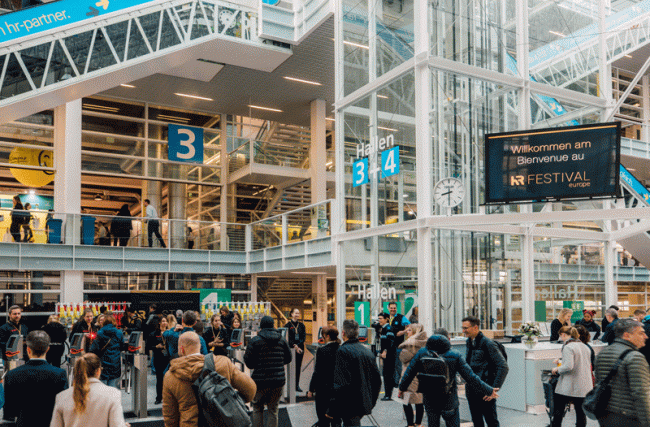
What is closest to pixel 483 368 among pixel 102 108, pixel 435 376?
pixel 435 376

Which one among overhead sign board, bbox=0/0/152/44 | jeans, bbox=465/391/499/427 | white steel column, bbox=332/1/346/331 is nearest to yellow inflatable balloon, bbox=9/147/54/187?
overhead sign board, bbox=0/0/152/44

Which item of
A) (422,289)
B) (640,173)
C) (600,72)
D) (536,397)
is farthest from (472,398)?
(640,173)

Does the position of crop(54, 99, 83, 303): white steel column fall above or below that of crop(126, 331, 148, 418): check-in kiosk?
above

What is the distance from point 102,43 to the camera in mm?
15250

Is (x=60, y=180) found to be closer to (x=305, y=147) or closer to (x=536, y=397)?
(x=305, y=147)

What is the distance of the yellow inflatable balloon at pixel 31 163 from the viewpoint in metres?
21.0

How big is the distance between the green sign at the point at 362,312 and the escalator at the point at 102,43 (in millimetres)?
8322

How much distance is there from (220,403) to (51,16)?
12.9m

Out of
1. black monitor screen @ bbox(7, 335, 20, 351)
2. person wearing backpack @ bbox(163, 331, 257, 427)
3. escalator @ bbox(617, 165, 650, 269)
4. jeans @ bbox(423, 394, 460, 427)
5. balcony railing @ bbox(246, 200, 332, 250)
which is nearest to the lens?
person wearing backpack @ bbox(163, 331, 257, 427)

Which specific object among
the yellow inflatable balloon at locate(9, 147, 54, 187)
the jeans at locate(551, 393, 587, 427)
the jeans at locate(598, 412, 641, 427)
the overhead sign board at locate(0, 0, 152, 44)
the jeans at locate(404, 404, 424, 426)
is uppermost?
the overhead sign board at locate(0, 0, 152, 44)

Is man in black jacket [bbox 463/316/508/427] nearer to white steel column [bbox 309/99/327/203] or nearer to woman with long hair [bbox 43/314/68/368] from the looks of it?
woman with long hair [bbox 43/314/68/368]

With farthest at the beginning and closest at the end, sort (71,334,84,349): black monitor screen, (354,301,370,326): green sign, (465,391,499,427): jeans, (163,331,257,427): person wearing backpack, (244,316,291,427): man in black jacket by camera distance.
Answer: (354,301,370,326): green sign < (71,334,84,349): black monitor screen < (244,316,291,427): man in black jacket < (465,391,499,427): jeans < (163,331,257,427): person wearing backpack

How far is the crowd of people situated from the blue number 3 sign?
1459 cm

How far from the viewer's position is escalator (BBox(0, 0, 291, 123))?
13875mm
